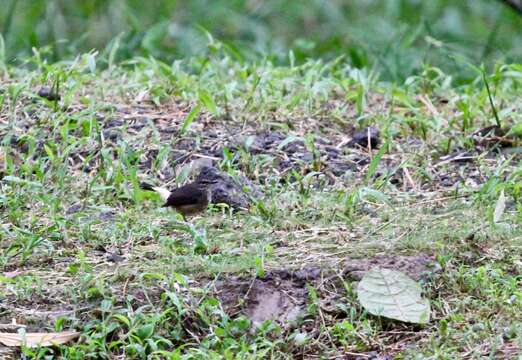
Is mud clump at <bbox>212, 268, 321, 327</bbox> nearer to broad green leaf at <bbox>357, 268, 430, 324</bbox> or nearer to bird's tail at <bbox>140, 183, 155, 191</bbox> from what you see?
broad green leaf at <bbox>357, 268, 430, 324</bbox>

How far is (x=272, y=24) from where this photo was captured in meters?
9.87

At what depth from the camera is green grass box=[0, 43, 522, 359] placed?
3.90m

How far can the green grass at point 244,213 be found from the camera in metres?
3.90

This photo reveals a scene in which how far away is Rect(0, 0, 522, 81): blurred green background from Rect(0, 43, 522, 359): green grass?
211 cm

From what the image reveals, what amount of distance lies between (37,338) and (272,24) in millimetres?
6409

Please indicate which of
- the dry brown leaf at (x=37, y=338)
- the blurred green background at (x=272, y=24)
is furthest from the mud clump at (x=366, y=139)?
the blurred green background at (x=272, y=24)

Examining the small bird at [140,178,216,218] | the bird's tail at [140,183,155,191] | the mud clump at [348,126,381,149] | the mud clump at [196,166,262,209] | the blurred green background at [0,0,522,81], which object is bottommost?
the blurred green background at [0,0,522,81]

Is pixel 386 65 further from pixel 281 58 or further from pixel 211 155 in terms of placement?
pixel 211 155

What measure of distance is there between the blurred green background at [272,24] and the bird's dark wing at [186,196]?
362 cm

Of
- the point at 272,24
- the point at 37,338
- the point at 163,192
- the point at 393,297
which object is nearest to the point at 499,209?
the point at 393,297

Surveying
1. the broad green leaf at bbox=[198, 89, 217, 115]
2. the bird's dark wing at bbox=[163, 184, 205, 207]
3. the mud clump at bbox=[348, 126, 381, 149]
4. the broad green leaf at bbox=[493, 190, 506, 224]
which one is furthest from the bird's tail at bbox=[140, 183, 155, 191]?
the broad green leaf at bbox=[493, 190, 506, 224]

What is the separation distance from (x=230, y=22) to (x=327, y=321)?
235 inches

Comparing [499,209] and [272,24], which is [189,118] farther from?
[272,24]

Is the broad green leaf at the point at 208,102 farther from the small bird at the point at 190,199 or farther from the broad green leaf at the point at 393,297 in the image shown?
the broad green leaf at the point at 393,297
